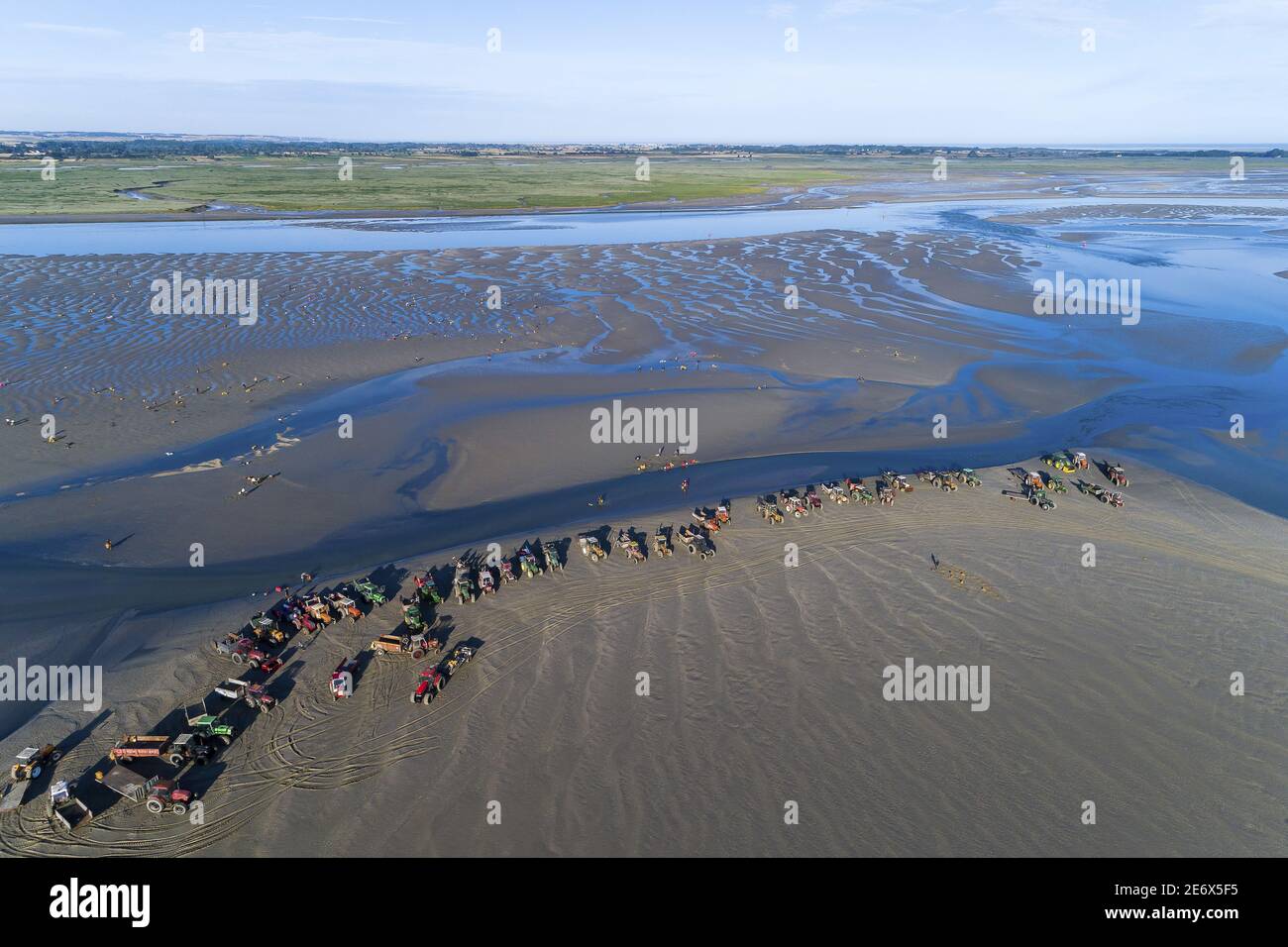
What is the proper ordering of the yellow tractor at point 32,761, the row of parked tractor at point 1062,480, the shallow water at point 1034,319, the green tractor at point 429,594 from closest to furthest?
the yellow tractor at point 32,761, the green tractor at point 429,594, the row of parked tractor at point 1062,480, the shallow water at point 1034,319

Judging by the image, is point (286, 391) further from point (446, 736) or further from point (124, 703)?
point (446, 736)

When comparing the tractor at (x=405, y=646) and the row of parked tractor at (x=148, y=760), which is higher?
the tractor at (x=405, y=646)

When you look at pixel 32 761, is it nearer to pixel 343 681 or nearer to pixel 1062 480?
pixel 343 681

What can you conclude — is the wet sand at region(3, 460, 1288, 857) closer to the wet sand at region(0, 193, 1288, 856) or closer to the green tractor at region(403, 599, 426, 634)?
the wet sand at region(0, 193, 1288, 856)

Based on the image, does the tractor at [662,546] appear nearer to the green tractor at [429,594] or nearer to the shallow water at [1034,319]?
the shallow water at [1034,319]

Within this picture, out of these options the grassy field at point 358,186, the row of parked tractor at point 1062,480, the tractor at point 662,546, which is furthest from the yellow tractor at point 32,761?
the grassy field at point 358,186

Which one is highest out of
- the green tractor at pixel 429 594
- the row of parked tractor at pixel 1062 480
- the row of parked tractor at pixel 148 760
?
the row of parked tractor at pixel 1062 480

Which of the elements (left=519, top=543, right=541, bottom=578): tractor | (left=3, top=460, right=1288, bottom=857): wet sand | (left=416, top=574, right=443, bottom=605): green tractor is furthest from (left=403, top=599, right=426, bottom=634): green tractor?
(left=519, top=543, right=541, bottom=578): tractor
